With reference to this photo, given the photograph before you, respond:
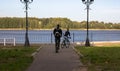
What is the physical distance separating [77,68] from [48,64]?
7.14 feet

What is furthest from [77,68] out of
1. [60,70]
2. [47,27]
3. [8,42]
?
[47,27]

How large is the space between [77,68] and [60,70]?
1.21 m

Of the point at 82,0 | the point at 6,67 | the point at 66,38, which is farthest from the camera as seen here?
the point at 82,0

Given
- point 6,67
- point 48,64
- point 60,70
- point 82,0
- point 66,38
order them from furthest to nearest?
1. point 82,0
2. point 66,38
3. point 48,64
4. point 6,67
5. point 60,70

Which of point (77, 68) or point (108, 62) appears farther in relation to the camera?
point (108, 62)

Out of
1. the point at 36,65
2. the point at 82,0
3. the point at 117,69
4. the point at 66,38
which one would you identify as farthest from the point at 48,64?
the point at 82,0

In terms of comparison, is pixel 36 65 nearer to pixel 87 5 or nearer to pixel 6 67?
pixel 6 67

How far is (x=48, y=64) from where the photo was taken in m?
21.8

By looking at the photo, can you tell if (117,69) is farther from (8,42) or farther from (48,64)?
(8,42)

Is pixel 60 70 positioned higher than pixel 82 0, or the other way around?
pixel 82 0

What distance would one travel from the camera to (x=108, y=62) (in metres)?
23.3

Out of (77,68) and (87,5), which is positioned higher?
(87,5)

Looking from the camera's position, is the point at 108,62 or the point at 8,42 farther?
the point at 8,42

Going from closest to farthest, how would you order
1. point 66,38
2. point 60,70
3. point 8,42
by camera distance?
1. point 60,70
2. point 66,38
3. point 8,42
